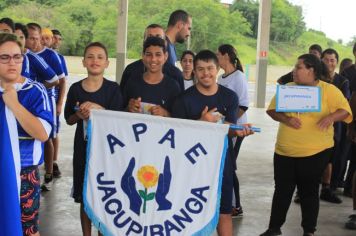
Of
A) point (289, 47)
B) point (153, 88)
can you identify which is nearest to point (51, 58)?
point (153, 88)

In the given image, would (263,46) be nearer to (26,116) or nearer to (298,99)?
(298,99)

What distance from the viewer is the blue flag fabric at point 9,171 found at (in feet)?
7.93

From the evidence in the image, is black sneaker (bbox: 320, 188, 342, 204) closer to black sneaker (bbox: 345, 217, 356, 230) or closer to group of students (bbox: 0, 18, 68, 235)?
black sneaker (bbox: 345, 217, 356, 230)

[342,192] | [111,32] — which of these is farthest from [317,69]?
[111,32]

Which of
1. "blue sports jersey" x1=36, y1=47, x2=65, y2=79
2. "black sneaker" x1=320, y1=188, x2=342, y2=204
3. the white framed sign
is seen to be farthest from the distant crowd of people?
"black sneaker" x1=320, y1=188, x2=342, y2=204

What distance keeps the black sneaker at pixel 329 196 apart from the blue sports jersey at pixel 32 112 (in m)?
3.54

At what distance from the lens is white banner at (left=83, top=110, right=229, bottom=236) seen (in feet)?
9.75

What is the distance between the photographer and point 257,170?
6.68m

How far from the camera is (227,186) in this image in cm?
322

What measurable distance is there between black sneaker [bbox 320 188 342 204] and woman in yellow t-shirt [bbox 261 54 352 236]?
1.40 m

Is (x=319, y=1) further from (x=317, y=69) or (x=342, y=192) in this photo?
(x=317, y=69)

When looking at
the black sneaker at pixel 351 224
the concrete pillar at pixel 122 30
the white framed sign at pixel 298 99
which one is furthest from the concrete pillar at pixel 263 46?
the white framed sign at pixel 298 99

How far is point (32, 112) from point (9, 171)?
0.30 m

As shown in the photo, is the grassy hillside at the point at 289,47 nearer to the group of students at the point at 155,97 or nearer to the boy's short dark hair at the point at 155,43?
the boy's short dark hair at the point at 155,43
